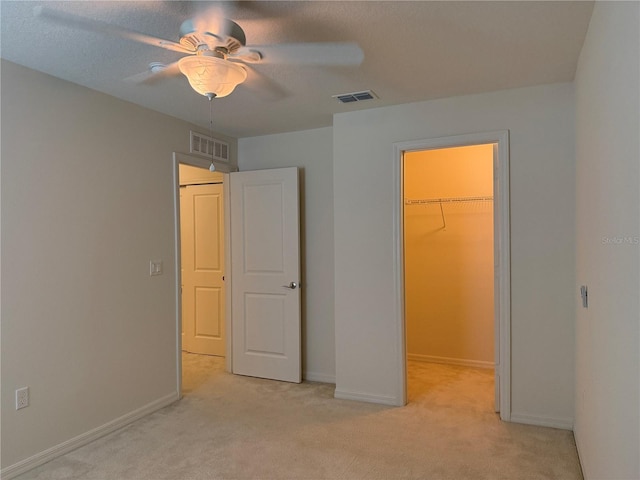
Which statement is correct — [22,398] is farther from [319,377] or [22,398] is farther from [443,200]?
[443,200]

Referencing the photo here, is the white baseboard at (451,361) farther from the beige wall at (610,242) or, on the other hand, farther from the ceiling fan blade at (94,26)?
the ceiling fan blade at (94,26)

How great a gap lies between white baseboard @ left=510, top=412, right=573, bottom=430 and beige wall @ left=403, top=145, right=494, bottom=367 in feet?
4.46

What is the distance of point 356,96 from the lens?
3.24 m

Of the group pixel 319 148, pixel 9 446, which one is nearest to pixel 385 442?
pixel 9 446

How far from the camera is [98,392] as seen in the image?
3.05 metres

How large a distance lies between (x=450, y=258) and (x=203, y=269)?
2.82 m

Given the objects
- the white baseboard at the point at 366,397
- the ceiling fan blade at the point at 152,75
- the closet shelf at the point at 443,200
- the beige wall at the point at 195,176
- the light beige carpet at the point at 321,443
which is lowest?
the light beige carpet at the point at 321,443

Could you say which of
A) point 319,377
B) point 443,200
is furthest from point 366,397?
point 443,200

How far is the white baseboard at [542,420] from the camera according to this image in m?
2.99

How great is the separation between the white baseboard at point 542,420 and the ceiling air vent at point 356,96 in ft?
8.23

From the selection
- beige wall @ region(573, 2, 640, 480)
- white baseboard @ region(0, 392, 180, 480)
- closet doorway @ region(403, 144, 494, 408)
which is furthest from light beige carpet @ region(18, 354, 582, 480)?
closet doorway @ region(403, 144, 494, 408)

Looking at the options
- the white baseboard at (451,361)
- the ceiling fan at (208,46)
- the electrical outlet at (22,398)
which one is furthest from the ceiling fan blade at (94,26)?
the white baseboard at (451,361)

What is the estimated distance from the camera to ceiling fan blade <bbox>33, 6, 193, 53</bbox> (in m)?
1.98

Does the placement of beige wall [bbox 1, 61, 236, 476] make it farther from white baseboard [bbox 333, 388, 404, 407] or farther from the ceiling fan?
white baseboard [bbox 333, 388, 404, 407]
